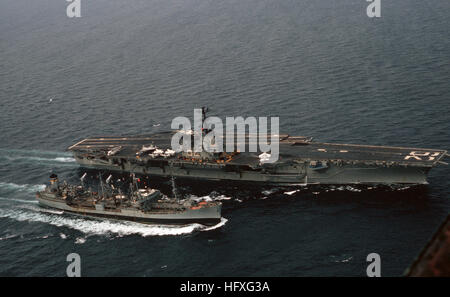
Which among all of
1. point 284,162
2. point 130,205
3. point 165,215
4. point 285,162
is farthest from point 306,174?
point 130,205

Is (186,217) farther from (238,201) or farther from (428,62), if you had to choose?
(428,62)

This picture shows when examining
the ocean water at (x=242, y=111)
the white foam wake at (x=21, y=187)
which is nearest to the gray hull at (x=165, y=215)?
the ocean water at (x=242, y=111)

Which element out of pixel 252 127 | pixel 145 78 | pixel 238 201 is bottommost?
pixel 238 201

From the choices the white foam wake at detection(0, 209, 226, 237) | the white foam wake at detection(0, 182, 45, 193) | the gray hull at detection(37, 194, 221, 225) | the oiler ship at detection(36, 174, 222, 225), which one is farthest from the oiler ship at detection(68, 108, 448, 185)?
the white foam wake at detection(0, 209, 226, 237)

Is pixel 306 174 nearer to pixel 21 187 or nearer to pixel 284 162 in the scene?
pixel 284 162

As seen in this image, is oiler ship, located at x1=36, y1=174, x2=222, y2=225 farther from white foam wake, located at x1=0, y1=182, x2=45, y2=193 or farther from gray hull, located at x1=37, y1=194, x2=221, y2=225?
white foam wake, located at x1=0, y1=182, x2=45, y2=193

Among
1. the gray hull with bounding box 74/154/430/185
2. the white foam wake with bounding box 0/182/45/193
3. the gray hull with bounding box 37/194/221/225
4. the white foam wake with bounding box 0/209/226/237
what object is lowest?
the white foam wake with bounding box 0/209/226/237
